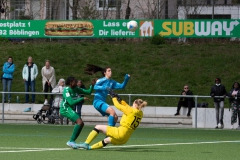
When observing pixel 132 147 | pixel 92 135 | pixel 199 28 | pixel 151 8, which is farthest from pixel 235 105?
pixel 151 8

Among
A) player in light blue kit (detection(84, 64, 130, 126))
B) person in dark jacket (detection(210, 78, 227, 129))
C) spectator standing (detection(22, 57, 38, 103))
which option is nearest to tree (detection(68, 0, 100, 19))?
spectator standing (detection(22, 57, 38, 103))

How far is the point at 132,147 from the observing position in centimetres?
1630

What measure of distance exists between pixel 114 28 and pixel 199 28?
175 inches

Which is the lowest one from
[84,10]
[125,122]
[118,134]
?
[118,134]

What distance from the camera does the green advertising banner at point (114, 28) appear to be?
37969 millimetres

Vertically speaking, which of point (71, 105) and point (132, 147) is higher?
point (71, 105)

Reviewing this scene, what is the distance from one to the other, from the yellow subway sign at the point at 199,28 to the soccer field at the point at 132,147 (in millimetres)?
17016

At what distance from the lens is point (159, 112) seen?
Answer: 28750mm

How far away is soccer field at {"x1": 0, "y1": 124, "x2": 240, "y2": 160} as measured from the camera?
13.9 metres

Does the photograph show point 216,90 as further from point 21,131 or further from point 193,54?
point 193,54

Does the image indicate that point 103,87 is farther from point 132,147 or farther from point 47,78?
point 47,78

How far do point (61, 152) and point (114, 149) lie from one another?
4.81 ft

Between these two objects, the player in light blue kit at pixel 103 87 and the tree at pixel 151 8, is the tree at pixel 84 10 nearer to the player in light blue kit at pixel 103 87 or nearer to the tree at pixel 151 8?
the tree at pixel 151 8

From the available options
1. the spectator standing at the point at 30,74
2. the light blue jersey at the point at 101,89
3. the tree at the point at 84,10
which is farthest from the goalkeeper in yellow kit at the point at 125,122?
the tree at the point at 84,10
